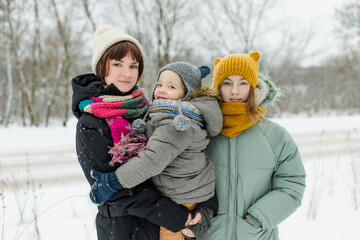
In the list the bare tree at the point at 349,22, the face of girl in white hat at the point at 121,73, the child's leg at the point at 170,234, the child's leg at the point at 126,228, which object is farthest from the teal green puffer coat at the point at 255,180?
the bare tree at the point at 349,22

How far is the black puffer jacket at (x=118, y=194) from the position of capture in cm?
141

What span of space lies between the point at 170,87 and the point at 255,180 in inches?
34.8

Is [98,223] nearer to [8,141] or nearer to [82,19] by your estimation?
[8,141]

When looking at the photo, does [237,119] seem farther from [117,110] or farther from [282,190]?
[117,110]

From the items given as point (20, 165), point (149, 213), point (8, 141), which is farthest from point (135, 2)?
point (149, 213)

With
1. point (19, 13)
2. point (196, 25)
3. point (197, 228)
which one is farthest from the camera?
point (196, 25)

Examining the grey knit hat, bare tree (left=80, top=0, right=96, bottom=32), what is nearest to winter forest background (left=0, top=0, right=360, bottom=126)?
bare tree (left=80, top=0, right=96, bottom=32)

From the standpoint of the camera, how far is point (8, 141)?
28.1 ft

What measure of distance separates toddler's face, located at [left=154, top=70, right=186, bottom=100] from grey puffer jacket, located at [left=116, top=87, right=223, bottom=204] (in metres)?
0.14

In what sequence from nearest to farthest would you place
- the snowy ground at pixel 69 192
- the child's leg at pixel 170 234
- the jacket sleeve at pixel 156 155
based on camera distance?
the jacket sleeve at pixel 156 155 < the child's leg at pixel 170 234 < the snowy ground at pixel 69 192

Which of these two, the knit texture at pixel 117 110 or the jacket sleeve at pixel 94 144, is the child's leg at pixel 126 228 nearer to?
the jacket sleeve at pixel 94 144

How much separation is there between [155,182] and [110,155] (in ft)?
1.09

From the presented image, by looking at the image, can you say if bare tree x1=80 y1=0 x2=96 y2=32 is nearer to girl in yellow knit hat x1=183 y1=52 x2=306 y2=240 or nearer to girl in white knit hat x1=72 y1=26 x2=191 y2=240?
girl in white knit hat x1=72 y1=26 x2=191 y2=240

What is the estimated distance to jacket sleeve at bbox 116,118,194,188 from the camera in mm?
1342
